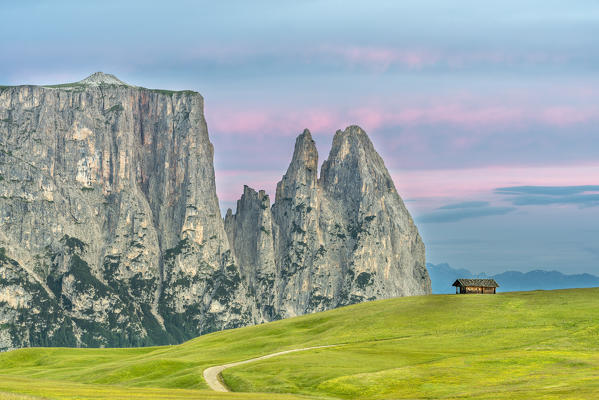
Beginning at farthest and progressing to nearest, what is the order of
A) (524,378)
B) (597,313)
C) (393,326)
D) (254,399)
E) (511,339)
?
(393,326) < (597,313) < (511,339) < (524,378) < (254,399)

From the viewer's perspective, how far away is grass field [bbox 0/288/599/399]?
10675cm

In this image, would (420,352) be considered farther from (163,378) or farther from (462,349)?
(163,378)

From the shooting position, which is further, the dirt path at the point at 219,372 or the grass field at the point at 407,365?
the dirt path at the point at 219,372

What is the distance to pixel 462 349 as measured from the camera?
15538cm

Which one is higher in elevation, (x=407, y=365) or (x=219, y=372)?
(x=219, y=372)

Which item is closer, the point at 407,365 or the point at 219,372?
the point at 407,365

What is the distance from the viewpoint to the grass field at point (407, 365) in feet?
350

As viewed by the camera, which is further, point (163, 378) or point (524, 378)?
point (163, 378)

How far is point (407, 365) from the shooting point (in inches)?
5394

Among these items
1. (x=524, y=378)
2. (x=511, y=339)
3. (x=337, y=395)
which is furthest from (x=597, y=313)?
(x=337, y=395)

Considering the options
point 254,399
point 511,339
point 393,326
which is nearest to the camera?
point 254,399

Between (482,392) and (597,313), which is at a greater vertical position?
(597,313)

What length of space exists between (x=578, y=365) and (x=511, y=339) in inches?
1405

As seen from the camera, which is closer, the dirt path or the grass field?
the grass field
